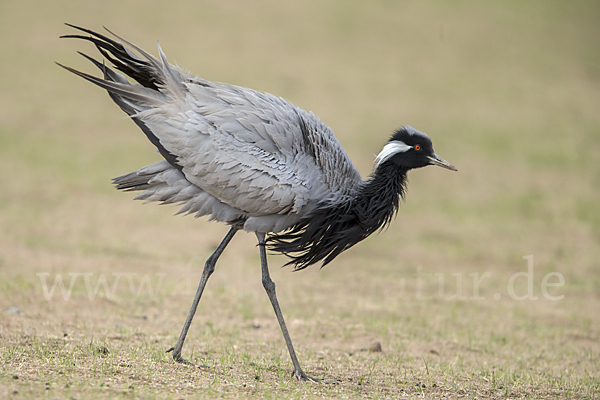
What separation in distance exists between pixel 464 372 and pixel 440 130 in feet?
39.0

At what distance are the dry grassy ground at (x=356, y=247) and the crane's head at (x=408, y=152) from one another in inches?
72.6

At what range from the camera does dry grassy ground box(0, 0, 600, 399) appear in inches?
225

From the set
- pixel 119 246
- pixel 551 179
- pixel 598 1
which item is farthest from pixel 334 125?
pixel 598 1

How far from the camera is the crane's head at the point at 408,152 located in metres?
5.67

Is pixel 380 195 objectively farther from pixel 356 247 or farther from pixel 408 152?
pixel 356 247

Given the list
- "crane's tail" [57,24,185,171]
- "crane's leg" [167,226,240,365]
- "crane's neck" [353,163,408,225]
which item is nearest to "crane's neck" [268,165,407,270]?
"crane's neck" [353,163,408,225]

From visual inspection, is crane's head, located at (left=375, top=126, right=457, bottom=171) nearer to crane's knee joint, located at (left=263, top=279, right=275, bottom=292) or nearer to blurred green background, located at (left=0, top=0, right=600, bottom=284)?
crane's knee joint, located at (left=263, top=279, right=275, bottom=292)

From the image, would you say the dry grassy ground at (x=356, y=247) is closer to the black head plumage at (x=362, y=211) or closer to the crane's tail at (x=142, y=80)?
the black head plumage at (x=362, y=211)

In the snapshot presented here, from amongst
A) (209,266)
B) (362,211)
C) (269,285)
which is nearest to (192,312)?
(209,266)

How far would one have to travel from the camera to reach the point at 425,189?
14898 millimetres

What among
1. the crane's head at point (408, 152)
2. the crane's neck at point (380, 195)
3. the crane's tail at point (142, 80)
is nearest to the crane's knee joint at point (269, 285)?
the crane's neck at point (380, 195)

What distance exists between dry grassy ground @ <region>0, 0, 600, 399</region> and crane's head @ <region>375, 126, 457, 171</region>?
1844 millimetres

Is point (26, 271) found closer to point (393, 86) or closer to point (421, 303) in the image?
point (421, 303)

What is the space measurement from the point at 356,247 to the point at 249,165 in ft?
23.3
